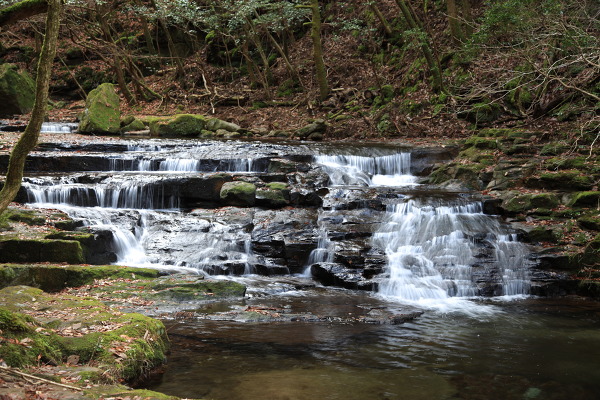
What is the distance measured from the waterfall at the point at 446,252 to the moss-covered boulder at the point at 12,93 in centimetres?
1886

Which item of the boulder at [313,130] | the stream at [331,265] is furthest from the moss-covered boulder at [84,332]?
the boulder at [313,130]

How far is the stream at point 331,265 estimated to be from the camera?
5.70 metres

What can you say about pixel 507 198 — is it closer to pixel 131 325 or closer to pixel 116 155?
pixel 131 325

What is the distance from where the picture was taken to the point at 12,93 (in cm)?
2291

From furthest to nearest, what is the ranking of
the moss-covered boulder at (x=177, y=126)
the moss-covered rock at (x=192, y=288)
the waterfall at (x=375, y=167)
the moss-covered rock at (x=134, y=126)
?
the moss-covered rock at (x=134, y=126) < the moss-covered boulder at (x=177, y=126) < the waterfall at (x=375, y=167) < the moss-covered rock at (x=192, y=288)

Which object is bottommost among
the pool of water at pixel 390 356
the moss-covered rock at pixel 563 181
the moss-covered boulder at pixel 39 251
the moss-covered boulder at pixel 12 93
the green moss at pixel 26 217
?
the pool of water at pixel 390 356

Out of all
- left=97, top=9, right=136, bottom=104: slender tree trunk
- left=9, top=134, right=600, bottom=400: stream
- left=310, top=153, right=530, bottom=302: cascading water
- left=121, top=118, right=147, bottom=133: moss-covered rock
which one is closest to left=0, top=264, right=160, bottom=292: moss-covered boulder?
left=9, top=134, right=600, bottom=400: stream

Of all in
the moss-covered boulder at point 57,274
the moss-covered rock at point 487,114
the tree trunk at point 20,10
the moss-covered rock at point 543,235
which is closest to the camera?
the tree trunk at point 20,10

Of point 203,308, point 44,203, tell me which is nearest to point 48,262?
point 203,308

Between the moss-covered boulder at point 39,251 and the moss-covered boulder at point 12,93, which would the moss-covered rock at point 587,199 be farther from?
the moss-covered boulder at point 12,93

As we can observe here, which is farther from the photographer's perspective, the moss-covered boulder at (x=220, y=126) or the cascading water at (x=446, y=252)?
the moss-covered boulder at (x=220, y=126)

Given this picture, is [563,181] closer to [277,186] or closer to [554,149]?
[554,149]

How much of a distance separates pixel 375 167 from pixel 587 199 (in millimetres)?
6081

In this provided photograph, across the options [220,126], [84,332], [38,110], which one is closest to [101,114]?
[220,126]
